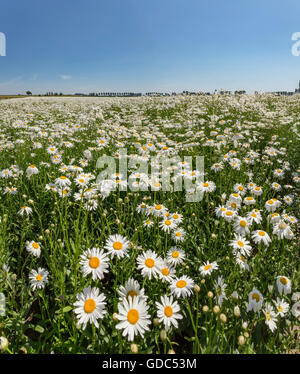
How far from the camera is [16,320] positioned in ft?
5.70

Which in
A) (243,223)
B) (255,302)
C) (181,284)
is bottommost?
(255,302)

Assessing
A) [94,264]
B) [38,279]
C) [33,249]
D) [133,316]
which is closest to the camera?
[133,316]

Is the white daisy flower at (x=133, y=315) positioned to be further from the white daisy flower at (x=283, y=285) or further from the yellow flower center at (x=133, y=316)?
the white daisy flower at (x=283, y=285)

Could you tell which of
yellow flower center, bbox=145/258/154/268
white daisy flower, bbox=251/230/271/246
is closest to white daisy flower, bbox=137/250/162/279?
yellow flower center, bbox=145/258/154/268

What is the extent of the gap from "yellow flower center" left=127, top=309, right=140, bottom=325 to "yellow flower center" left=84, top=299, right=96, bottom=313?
0.74ft

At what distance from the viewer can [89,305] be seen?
4.51 feet

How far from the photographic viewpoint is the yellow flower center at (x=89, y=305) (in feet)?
4.48

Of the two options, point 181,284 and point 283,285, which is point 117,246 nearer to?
point 181,284

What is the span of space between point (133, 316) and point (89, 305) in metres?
0.28

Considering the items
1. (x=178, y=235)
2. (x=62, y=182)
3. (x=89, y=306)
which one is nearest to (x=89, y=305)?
(x=89, y=306)

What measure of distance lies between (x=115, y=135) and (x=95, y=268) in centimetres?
481
